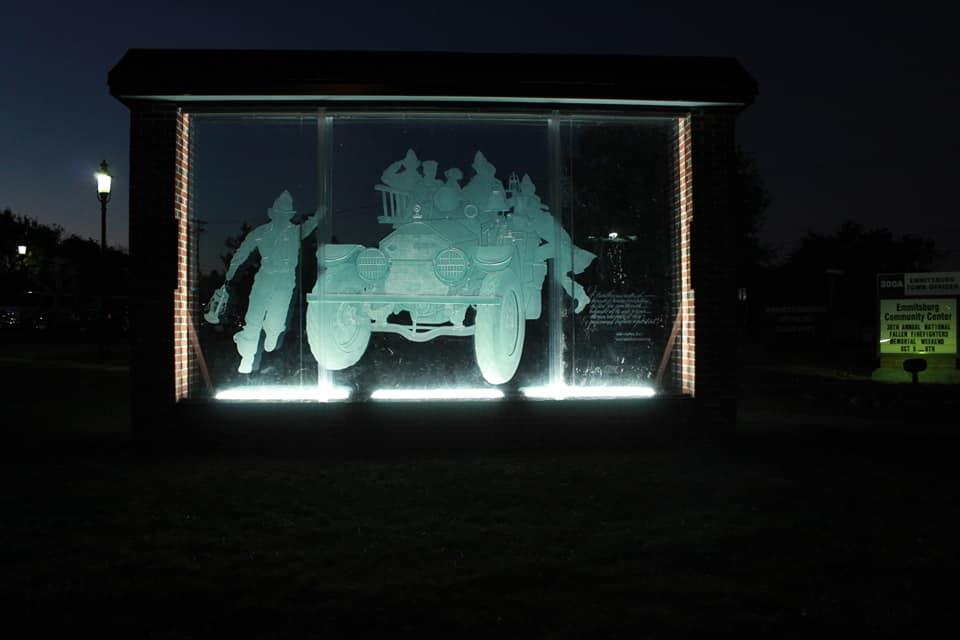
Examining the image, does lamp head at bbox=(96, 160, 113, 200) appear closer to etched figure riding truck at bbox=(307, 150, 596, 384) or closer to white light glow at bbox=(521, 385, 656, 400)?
etched figure riding truck at bbox=(307, 150, 596, 384)

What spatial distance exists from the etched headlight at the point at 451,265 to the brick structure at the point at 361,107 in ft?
5.29

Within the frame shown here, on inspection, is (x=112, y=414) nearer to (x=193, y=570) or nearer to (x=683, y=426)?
(x=193, y=570)

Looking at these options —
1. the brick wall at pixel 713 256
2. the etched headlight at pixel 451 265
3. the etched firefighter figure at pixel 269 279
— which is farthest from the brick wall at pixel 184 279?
the brick wall at pixel 713 256

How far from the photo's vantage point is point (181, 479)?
249 inches

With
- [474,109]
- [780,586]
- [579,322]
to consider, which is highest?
[474,109]

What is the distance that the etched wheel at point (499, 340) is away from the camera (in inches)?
320

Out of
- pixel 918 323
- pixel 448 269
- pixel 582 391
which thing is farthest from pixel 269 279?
pixel 918 323

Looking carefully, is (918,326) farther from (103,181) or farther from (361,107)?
(103,181)

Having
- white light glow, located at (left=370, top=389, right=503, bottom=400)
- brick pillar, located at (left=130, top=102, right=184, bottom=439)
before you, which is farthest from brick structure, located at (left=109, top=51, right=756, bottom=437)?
white light glow, located at (left=370, top=389, right=503, bottom=400)

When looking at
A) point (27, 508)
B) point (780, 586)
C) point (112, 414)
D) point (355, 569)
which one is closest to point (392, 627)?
point (355, 569)

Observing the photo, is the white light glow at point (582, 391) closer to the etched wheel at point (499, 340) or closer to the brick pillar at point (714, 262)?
the etched wheel at point (499, 340)

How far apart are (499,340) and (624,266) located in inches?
65.3

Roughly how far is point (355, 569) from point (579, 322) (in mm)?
4571

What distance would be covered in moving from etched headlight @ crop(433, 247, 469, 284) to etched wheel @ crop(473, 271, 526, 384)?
450 mm
